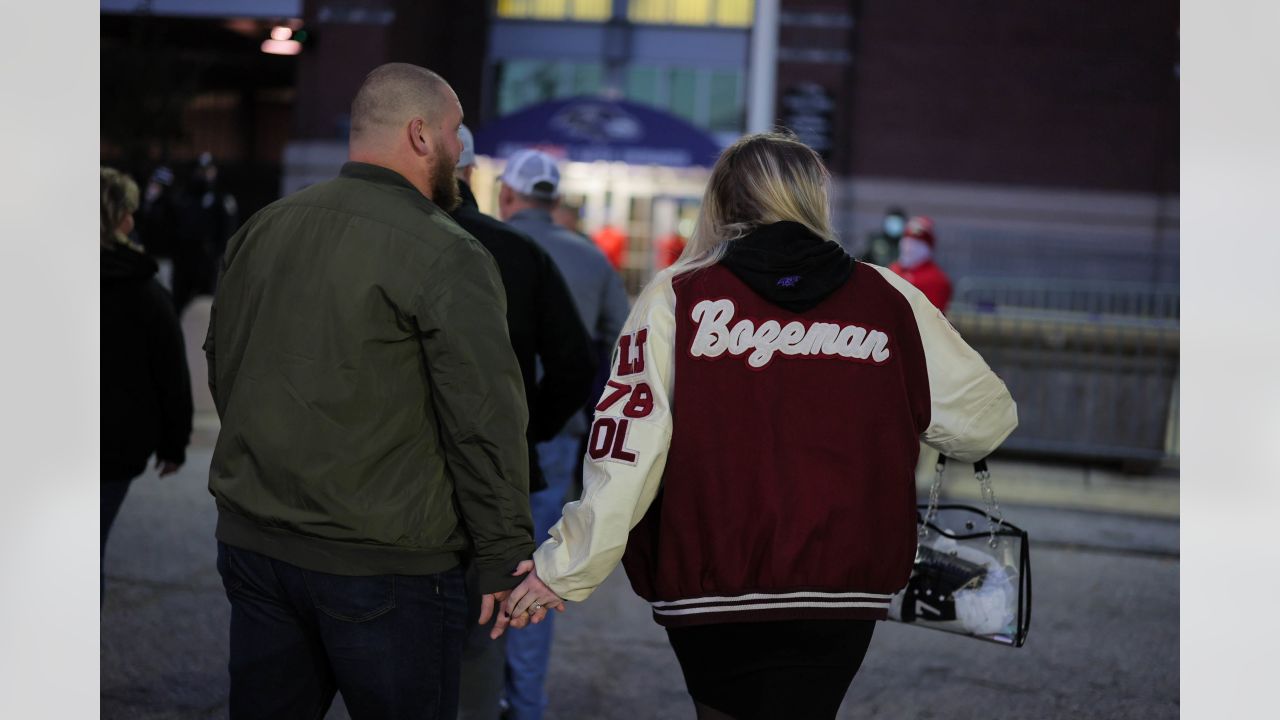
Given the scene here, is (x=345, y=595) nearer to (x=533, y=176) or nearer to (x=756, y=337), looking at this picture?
(x=756, y=337)

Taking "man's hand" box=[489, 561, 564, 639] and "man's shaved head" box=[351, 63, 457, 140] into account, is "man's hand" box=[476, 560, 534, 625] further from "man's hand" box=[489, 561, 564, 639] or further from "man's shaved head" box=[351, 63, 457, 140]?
"man's shaved head" box=[351, 63, 457, 140]

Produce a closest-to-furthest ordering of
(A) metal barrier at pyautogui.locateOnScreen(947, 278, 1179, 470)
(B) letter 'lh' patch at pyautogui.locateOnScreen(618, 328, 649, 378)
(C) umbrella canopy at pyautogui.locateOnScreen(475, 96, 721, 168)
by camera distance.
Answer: (B) letter 'lh' patch at pyautogui.locateOnScreen(618, 328, 649, 378) → (A) metal barrier at pyautogui.locateOnScreen(947, 278, 1179, 470) → (C) umbrella canopy at pyautogui.locateOnScreen(475, 96, 721, 168)

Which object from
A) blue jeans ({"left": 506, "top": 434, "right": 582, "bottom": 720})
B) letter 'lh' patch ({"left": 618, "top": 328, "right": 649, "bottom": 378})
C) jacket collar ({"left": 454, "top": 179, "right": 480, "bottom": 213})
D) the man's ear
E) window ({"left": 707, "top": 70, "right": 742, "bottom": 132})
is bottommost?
blue jeans ({"left": 506, "top": 434, "right": 582, "bottom": 720})

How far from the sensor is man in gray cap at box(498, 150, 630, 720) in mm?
4496

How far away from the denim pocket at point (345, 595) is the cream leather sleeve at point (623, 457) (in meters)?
0.37

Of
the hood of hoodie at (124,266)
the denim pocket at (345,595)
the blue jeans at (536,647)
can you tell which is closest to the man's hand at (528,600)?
the denim pocket at (345,595)

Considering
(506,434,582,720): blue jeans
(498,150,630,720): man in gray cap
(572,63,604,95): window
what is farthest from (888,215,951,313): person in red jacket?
(572,63,604,95): window

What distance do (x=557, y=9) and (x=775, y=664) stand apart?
77.7ft

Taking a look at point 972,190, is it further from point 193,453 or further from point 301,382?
point 301,382

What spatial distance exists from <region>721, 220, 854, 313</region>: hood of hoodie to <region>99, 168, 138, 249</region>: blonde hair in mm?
2531

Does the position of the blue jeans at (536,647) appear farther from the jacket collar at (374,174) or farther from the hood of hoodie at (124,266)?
Answer: the jacket collar at (374,174)

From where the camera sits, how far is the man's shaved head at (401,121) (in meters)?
2.92

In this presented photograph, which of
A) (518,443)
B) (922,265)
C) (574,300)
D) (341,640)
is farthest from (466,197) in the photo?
(922,265)
